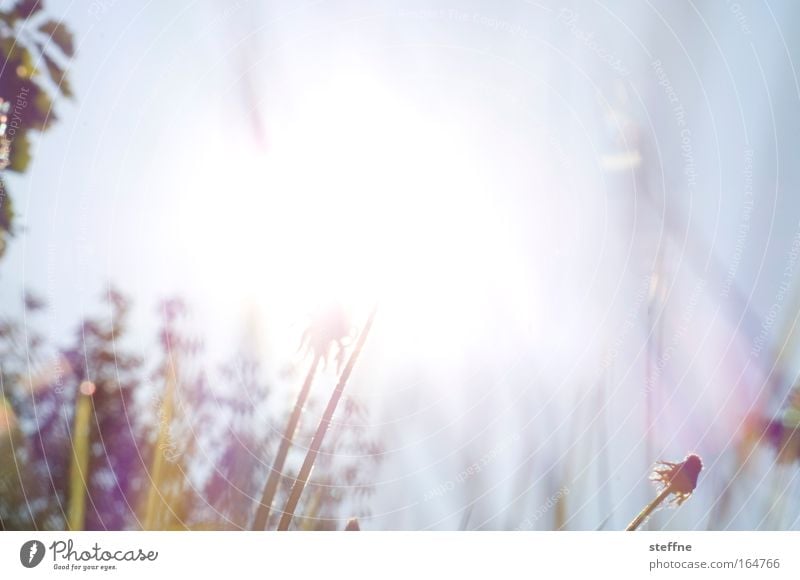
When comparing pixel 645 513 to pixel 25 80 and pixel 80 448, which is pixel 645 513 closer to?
pixel 80 448

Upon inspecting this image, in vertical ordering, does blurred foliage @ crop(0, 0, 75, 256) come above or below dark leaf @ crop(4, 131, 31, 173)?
above

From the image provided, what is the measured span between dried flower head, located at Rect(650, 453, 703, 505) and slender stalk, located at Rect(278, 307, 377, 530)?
0.49 m

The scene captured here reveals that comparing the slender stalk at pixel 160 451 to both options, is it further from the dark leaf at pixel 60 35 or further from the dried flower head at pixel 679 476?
the dried flower head at pixel 679 476

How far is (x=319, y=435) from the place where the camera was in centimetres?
107

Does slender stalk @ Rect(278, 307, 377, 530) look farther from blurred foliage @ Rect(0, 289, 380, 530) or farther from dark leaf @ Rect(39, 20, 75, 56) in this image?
dark leaf @ Rect(39, 20, 75, 56)

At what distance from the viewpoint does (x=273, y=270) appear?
43.3 inches

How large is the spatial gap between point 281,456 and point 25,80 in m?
0.62

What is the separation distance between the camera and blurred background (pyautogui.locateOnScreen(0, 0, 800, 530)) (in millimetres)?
1042

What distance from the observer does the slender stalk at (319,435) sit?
3.42 ft

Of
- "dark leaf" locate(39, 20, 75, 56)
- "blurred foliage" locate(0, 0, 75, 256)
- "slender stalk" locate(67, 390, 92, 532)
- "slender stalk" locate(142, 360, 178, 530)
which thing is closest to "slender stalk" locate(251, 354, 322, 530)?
"slender stalk" locate(142, 360, 178, 530)

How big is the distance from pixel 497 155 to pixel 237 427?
22.9 inches
